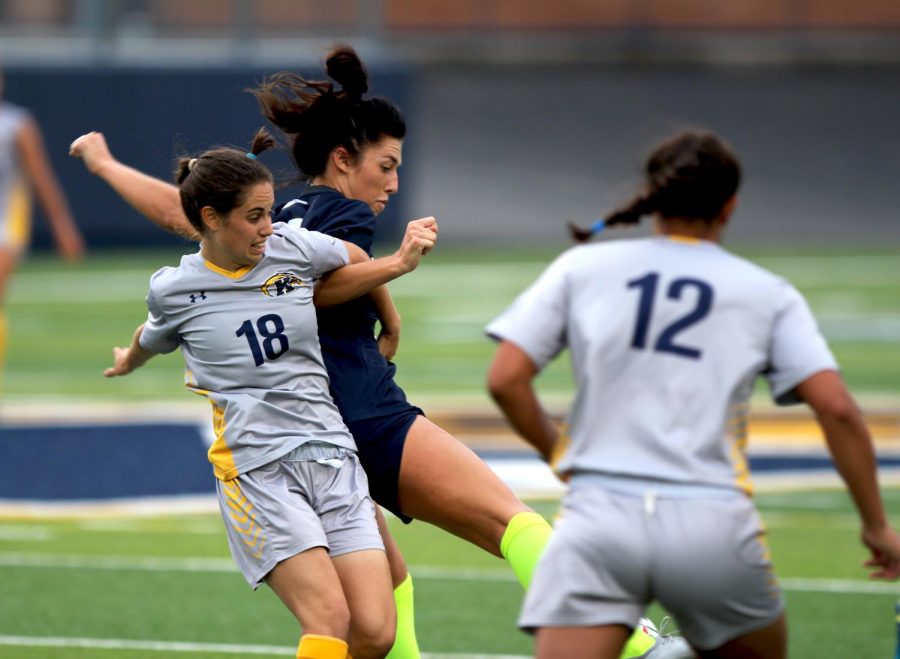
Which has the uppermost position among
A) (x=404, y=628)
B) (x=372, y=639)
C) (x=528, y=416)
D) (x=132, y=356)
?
(x=528, y=416)

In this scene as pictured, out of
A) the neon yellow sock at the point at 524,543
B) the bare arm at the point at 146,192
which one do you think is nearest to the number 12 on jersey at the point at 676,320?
the neon yellow sock at the point at 524,543

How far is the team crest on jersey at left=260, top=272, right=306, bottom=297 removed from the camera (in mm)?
4711

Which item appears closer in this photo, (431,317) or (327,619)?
(327,619)

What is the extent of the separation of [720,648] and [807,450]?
747cm

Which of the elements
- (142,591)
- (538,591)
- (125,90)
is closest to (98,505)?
(142,591)

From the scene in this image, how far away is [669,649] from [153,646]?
8.97 feet

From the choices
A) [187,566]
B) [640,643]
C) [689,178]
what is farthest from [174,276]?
[187,566]

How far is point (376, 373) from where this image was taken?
506 centimetres

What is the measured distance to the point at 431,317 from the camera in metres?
19.5

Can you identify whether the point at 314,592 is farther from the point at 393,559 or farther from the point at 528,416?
the point at 528,416

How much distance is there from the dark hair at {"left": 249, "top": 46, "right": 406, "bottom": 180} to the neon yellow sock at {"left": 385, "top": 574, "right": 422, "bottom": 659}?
1.40 meters

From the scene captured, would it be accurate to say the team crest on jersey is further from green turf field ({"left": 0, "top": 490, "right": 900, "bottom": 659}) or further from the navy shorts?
green turf field ({"left": 0, "top": 490, "right": 900, "bottom": 659})

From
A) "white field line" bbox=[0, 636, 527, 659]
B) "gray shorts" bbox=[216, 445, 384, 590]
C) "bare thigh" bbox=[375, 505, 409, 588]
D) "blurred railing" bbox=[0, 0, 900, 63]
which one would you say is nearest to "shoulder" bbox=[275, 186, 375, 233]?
"gray shorts" bbox=[216, 445, 384, 590]

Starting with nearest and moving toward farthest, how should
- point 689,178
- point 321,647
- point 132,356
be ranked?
point 689,178, point 321,647, point 132,356
